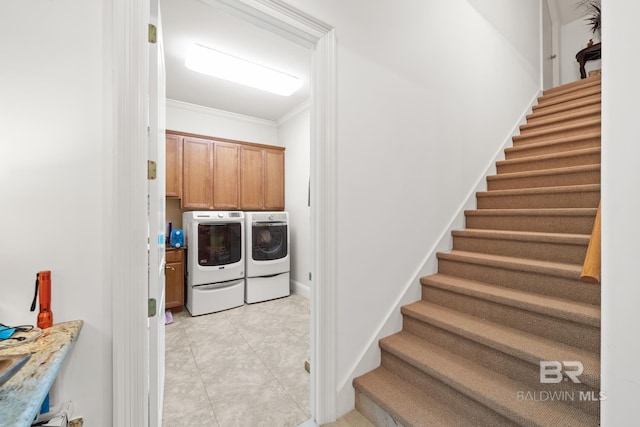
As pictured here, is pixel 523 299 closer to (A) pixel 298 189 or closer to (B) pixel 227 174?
(A) pixel 298 189

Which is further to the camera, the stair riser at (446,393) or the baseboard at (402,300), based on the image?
the baseboard at (402,300)

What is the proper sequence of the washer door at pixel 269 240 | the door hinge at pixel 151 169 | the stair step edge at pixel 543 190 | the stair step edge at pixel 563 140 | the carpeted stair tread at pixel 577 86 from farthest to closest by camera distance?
1. the washer door at pixel 269 240
2. the carpeted stair tread at pixel 577 86
3. the stair step edge at pixel 563 140
4. the stair step edge at pixel 543 190
5. the door hinge at pixel 151 169

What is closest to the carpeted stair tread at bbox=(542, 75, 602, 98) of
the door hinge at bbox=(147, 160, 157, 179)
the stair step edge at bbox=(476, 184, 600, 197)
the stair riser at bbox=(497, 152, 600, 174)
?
the stair riser at bbox=(497, 152, 600, 174)

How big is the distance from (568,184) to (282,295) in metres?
3.50

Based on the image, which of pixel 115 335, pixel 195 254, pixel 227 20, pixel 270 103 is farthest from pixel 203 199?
pixel 115 335

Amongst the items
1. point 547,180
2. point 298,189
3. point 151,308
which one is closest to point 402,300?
point 151,308

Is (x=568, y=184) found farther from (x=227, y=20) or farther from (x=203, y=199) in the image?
(x=203, y=199)

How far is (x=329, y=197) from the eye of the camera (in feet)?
5.17

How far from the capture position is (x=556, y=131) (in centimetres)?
282

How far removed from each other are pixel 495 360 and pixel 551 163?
1999 mm

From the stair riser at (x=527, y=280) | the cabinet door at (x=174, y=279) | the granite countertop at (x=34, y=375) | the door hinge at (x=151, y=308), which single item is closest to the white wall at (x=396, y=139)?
the stair riser at (x=527, y=280)

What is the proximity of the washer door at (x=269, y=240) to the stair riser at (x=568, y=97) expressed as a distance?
395 centimetres

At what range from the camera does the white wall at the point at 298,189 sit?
4.08m

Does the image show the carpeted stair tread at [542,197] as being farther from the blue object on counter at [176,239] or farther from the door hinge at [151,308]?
the blue object on counter at [176,239]
